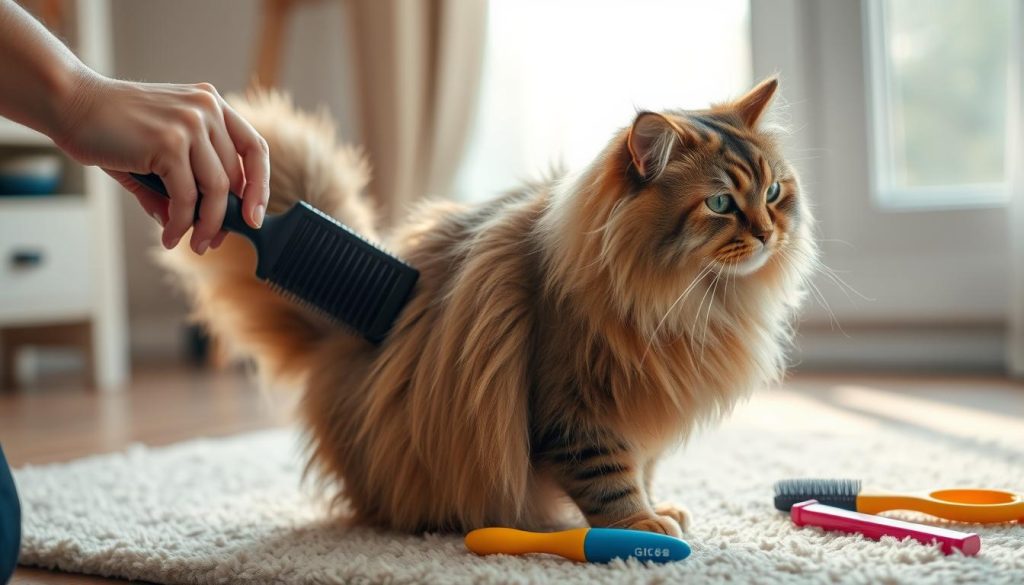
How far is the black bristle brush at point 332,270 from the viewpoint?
3.84 ft

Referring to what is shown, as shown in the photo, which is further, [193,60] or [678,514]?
[193,60]

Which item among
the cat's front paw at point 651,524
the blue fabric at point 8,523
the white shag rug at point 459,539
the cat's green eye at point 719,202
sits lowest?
the white shag rug at point 459,539

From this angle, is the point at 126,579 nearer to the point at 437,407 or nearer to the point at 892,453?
the point at 437,407

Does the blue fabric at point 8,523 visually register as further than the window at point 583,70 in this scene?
No

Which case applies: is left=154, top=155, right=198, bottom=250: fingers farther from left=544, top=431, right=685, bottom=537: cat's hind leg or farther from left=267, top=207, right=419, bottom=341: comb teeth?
left=544, top=431, right=685, bottom=537: cat's hind leg

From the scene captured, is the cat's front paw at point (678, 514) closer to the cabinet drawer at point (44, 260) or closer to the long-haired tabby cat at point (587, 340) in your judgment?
the long-haired tabby cat at point (587, 340)

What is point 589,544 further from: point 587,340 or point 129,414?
point 129,414

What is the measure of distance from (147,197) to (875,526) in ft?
2.61

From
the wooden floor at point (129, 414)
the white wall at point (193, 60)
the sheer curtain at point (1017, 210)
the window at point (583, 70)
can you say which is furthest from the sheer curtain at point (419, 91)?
the sheer curtain at point (1017, 210)

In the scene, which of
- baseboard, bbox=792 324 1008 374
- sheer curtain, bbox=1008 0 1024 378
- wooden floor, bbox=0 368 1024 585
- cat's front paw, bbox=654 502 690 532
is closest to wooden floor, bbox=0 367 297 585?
wooden floor, bbox=0 368 1024 585

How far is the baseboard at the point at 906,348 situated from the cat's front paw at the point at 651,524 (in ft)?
4.35

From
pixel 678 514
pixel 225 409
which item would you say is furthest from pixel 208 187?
pixel 225 409

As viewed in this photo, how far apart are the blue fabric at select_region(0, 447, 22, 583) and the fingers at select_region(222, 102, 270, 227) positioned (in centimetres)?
35

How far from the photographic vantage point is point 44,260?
2666mm
